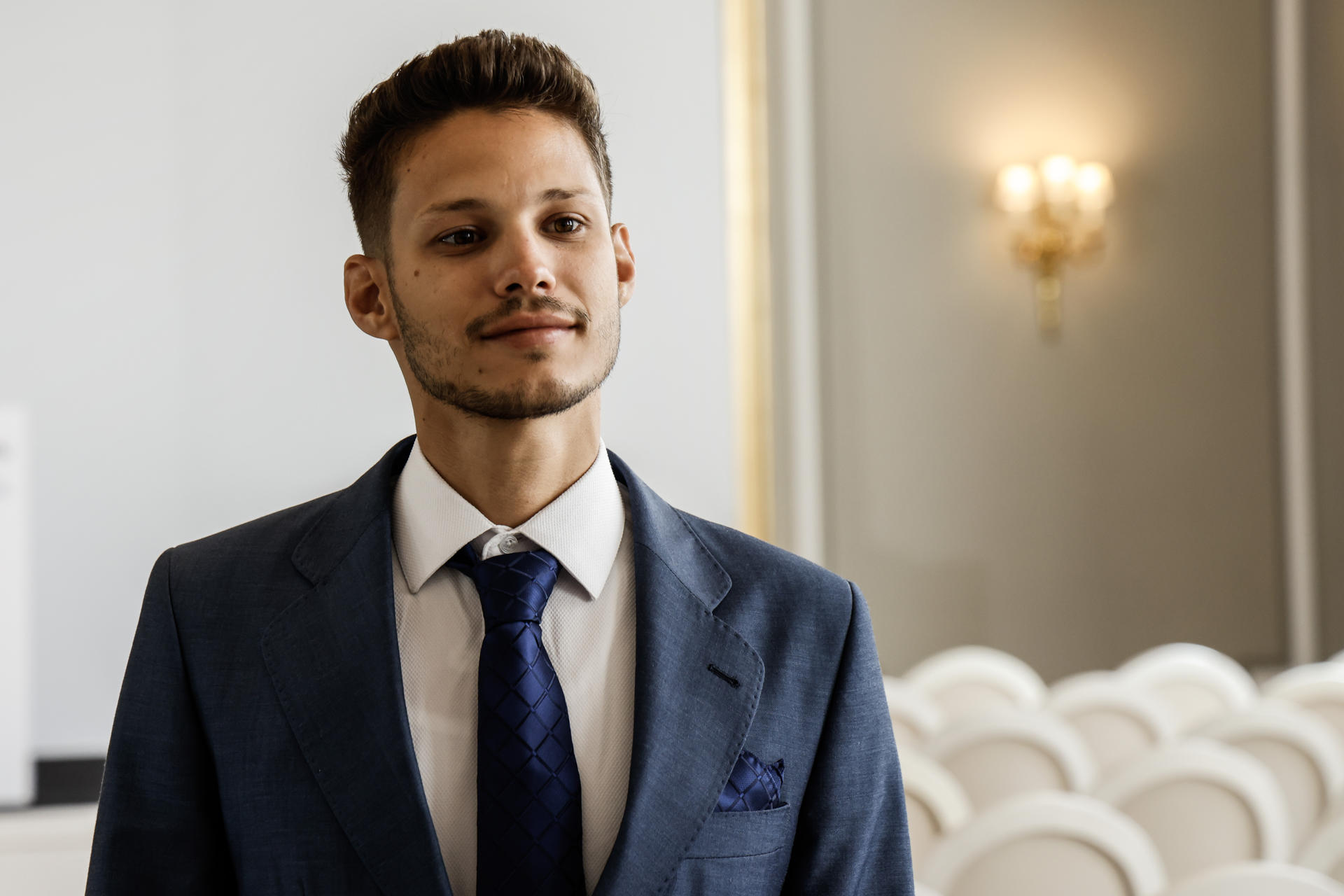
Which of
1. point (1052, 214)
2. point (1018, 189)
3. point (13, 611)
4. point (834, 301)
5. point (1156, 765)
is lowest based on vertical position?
point (1156, 765)

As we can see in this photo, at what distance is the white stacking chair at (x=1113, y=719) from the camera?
311cm

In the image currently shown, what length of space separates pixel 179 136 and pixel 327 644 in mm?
4373

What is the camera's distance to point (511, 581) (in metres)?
1.21

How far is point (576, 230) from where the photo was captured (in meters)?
1.20

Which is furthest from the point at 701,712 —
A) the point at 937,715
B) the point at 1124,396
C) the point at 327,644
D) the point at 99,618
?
the point at 1124,396

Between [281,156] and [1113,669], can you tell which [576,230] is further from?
[1113,669]

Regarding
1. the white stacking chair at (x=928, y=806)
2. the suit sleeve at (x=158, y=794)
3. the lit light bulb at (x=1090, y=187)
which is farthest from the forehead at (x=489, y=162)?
the lit light bulb at (x=1090, y=187)

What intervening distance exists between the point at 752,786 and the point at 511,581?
0.32m

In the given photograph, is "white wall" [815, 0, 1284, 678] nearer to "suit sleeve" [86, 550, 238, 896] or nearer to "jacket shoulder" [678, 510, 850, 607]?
"jacket shoulder" [678, 510, 850, 607]

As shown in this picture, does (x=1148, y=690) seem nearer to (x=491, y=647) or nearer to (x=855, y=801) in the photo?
(x=855, y=801)

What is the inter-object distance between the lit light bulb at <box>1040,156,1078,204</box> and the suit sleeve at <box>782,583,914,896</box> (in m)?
5.45

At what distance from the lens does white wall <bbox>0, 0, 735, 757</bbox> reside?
481 cm

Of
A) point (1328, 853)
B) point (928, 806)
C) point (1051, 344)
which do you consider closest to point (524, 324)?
point (928, 806)

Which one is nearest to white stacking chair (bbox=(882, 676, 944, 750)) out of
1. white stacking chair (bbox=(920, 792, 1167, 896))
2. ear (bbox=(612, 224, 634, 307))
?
white stacking chair (bbox=(920, 792, 1167, 896))
